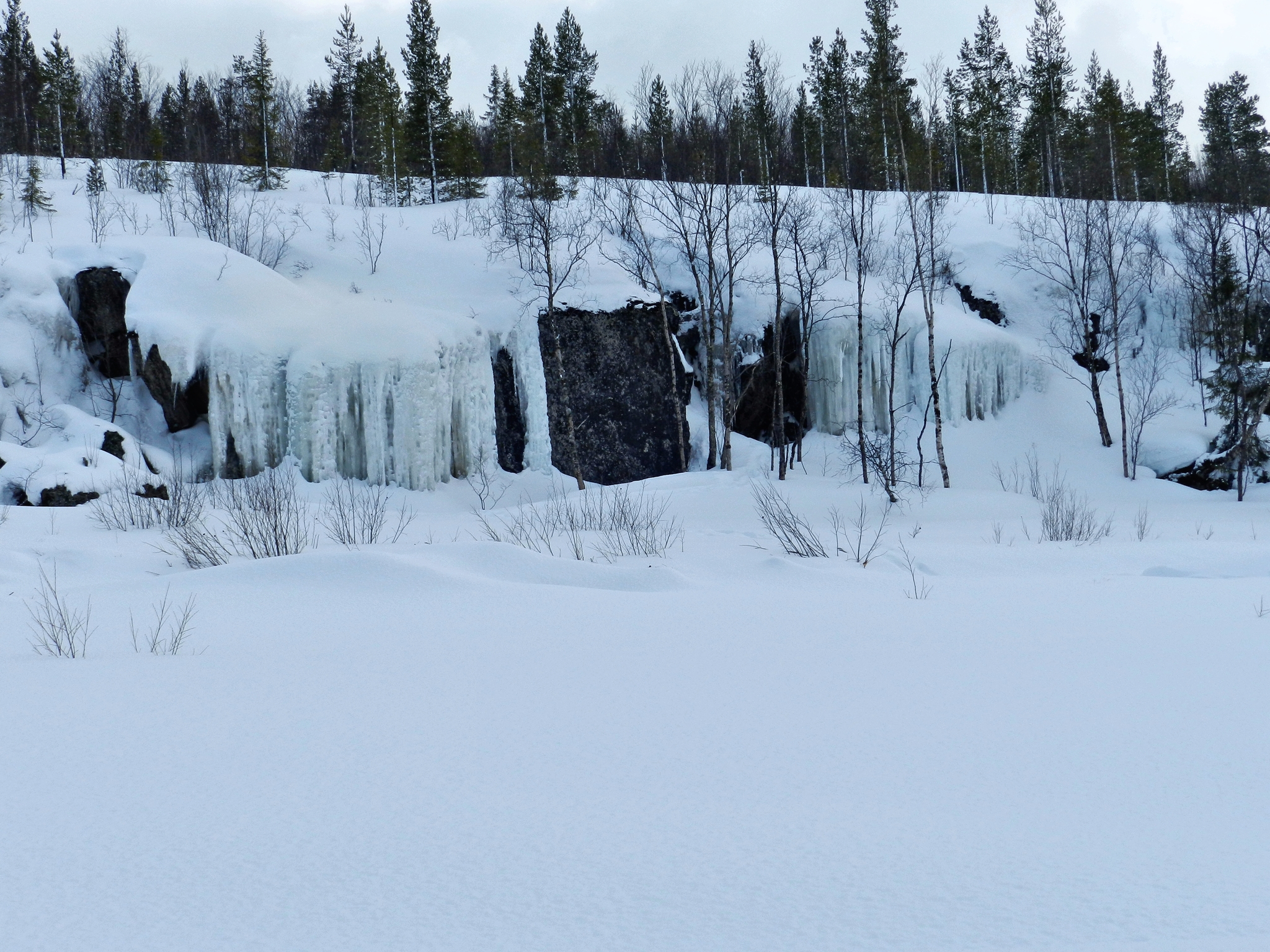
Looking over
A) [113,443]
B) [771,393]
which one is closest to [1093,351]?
[771,393]

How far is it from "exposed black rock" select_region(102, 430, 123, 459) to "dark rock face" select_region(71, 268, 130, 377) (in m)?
2.40

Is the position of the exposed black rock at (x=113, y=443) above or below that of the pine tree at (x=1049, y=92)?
below

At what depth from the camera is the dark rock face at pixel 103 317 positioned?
14.5 meters

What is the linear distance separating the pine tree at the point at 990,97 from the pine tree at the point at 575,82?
15307mm

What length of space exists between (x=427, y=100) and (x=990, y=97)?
22.2 m

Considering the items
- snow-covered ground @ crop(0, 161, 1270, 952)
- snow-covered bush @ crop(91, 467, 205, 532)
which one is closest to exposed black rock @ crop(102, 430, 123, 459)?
snow-covered bush @ crop(91, 467, 205, 532)

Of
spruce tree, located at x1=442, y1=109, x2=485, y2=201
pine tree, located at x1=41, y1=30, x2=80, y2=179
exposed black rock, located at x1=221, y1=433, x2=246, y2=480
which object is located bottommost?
exposed black rock, located at x1=221, y1=433, x2=246, y2=480

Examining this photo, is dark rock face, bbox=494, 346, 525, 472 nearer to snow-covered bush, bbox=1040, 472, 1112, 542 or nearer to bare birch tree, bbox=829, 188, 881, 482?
bare birch tree, bbox=829, 188, 881, 482

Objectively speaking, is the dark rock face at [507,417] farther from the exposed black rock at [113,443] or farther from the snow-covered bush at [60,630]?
the snow-covered bush at [60,630]

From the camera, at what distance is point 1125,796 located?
1.83 metres

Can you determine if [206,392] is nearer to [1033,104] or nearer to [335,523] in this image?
[335,523]

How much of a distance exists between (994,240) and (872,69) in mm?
8859

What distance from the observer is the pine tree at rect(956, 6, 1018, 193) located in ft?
111

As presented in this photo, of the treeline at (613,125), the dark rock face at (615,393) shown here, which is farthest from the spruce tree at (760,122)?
the dark rock face at (615,393)
